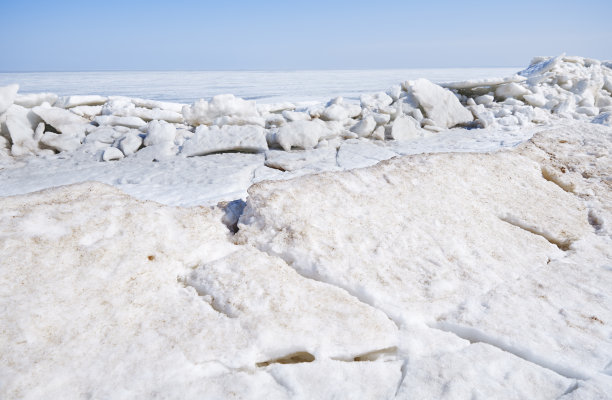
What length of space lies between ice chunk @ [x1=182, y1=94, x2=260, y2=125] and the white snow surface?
3.82 meters

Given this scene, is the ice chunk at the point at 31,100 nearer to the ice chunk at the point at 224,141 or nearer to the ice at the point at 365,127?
the ice chunk at the point at 224,141

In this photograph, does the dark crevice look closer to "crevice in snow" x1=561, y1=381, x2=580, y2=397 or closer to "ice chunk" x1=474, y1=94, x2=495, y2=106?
"crevice in snow" x1=561, y1=381, x2=580, y2=397

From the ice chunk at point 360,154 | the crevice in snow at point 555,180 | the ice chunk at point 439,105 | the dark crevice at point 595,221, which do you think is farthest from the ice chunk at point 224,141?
the dark crevice at point 595,221

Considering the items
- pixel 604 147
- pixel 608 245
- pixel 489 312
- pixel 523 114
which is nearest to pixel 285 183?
pixel 489 312

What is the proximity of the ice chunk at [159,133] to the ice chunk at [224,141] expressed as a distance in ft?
0.94

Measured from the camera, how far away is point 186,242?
5.47 feet

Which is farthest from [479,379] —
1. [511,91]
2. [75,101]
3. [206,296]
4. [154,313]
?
[511,91]

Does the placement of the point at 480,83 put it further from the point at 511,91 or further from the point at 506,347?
the point at 506,347

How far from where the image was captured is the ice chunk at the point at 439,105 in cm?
643

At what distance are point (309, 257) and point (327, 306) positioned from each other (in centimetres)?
25

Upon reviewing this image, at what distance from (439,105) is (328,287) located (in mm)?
5609

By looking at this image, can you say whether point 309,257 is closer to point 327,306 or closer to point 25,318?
point 327,306

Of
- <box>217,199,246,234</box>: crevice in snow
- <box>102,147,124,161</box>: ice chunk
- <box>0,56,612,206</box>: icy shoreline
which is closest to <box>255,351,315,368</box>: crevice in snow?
<box>217,199,246,234</box>: crevice in snow

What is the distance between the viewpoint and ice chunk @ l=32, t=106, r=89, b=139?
17.5 ft
